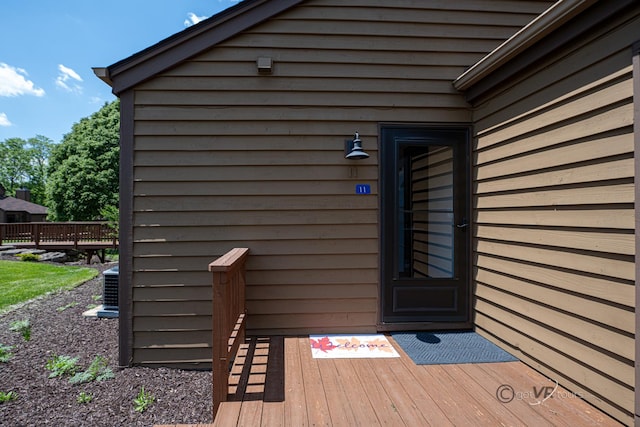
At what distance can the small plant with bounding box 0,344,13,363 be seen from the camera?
3257mm

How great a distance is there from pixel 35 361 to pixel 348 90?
4036 millimetres

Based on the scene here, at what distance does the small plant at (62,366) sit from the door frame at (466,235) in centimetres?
287

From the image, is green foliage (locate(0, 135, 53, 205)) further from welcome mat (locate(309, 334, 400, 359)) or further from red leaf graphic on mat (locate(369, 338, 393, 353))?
red leaf graphic on mat (locate(369, 338, 393, 353))

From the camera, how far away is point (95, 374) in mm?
2908

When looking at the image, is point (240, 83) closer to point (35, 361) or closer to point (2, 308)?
point (35, 361)

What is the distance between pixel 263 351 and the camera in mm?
2738

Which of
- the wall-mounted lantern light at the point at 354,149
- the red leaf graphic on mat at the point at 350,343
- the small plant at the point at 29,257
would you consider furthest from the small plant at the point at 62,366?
the small plant at the point at 29,257

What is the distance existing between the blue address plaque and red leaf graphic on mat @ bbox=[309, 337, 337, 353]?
1.39 m

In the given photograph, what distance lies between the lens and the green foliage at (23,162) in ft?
134

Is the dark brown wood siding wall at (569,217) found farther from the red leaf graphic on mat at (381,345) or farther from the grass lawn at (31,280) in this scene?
the grass lawn at (31,280)

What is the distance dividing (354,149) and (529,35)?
57.1 inches

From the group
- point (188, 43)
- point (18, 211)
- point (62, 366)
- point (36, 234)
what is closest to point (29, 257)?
point (36, 234)

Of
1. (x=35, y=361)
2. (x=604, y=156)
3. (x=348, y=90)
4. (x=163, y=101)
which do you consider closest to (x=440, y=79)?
(x=348, y=90)

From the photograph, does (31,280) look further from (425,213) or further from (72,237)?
(425,213)
